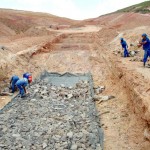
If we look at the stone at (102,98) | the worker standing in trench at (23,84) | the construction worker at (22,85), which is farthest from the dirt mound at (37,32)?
the stone at (102,98)

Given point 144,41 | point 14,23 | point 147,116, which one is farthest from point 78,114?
point 14,23

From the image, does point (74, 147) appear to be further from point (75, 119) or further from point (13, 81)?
point (13, 81)

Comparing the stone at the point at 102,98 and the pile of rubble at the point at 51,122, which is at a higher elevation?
the stone at the point at 102,98

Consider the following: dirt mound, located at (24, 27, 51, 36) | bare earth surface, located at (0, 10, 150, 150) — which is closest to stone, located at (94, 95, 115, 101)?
bare earth surface, located at (0, 10, 150, 150)

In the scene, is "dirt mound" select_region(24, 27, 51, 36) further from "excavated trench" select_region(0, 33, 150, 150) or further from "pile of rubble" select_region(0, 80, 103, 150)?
"pile of rubble" select_region(0, 80, 103, 150)

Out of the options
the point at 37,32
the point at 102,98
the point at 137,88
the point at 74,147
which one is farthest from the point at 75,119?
the point at 37,32

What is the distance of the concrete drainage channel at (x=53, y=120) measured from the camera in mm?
9953

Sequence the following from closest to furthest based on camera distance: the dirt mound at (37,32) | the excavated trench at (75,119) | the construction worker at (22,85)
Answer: the excavated trench at (75,119)
the construction worker at (22,85)
the dirt mound at (37,32)

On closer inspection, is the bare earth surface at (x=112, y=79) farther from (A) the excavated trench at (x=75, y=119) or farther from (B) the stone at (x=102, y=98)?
(B) the stone at (x=102, y=98)

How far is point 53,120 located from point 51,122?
9.4 inches

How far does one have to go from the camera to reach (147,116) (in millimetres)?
9789

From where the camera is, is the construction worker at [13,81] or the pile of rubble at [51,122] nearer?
the pile of rubble at [51,122]

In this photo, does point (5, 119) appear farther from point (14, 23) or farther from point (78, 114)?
point (14, 23)

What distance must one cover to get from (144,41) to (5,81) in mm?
7873
